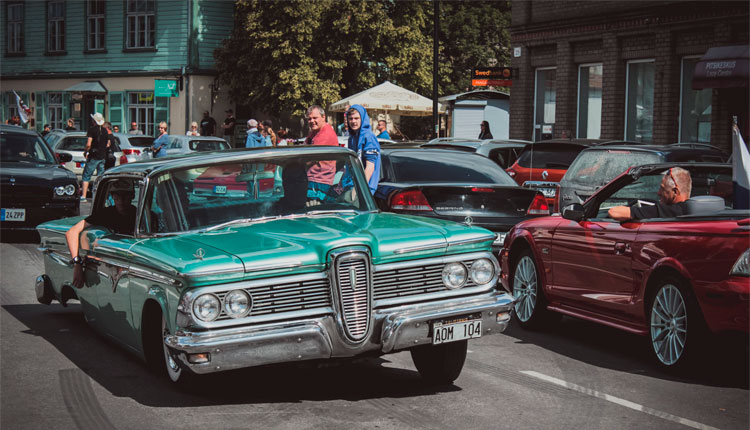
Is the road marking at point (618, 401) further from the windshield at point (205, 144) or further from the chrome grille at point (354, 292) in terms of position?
the windshield at point (205, 144)

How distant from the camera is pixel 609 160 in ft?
45.5

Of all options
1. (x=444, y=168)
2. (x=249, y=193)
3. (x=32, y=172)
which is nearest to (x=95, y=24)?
(x=32, y=172)

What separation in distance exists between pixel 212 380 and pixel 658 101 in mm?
20908

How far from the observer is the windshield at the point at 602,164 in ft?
44.5

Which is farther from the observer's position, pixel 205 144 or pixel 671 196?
pixel 205 144

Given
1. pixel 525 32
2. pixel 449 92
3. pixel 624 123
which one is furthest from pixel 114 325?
pixel 449 92

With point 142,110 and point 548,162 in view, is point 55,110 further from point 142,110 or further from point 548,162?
point 548,162

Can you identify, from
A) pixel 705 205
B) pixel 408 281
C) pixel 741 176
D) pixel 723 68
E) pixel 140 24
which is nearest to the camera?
pixel 408 281

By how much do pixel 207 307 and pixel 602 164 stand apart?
30.0 feet

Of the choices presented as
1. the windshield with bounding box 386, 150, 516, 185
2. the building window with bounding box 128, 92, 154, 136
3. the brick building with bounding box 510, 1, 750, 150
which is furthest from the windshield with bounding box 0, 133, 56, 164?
the building window with bounding box 128, 92, 154, 136

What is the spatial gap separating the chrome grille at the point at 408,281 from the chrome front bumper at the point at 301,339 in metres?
0.09

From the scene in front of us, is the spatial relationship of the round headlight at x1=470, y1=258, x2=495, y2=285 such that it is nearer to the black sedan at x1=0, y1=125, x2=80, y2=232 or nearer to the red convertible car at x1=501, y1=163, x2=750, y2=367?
the red convertible car at x1=501, y1=163, x2=750, y2=367

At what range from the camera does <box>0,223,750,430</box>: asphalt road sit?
6047 millimetres

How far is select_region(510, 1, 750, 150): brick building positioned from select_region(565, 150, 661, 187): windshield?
28.4 ft
